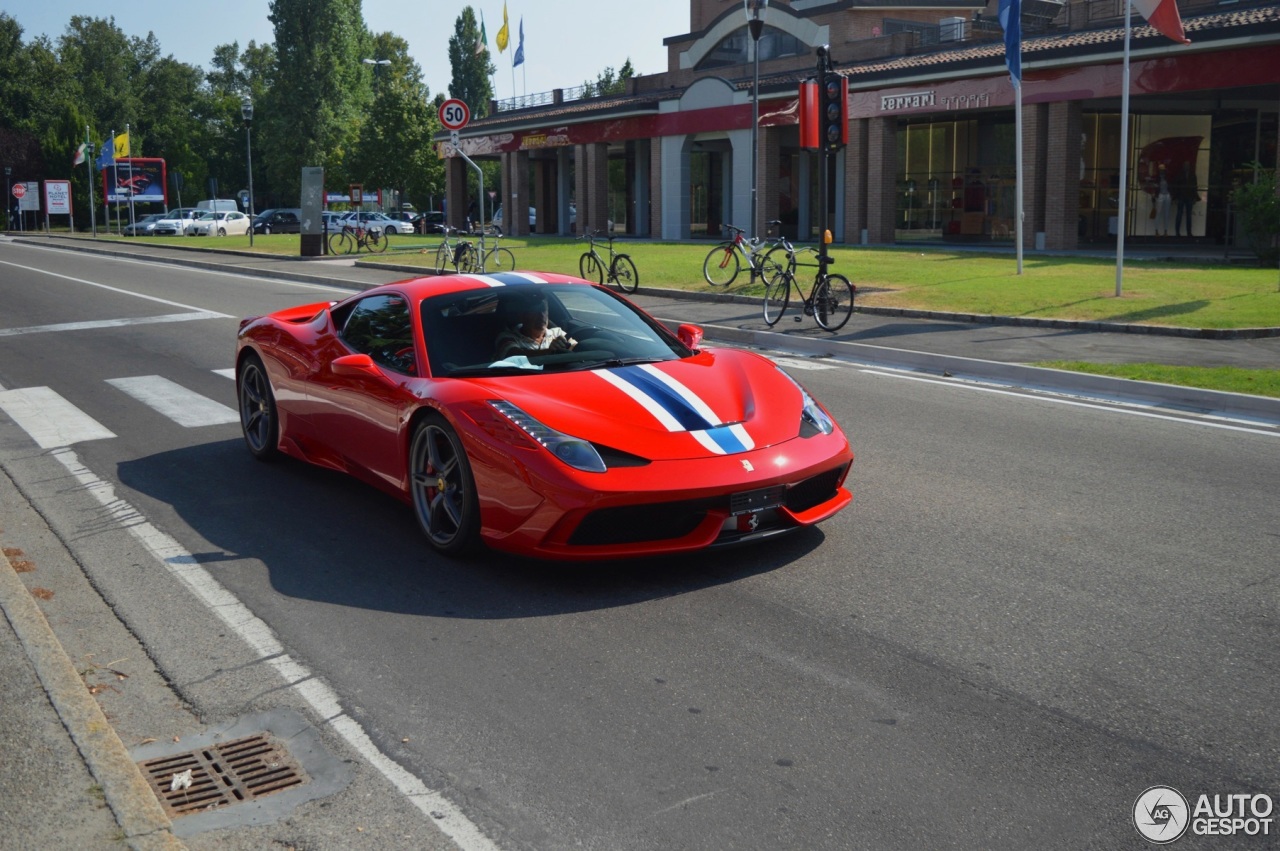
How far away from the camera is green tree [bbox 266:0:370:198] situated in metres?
83.0

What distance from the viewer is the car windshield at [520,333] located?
6.57 meters

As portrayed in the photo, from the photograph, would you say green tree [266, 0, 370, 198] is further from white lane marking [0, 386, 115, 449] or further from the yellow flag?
white lane marking [0, 386, 115, 449]

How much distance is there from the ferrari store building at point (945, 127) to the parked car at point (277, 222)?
72.1 feet

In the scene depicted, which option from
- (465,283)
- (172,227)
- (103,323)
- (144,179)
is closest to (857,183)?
(103,323)

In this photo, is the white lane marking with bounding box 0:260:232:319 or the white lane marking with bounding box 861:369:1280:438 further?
the white lane marking with bounding box 0:260:232:319

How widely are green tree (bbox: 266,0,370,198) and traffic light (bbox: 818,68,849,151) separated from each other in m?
69.2

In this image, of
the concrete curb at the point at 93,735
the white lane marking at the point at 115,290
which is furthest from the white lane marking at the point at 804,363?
the concrete curb at the point at 93,735

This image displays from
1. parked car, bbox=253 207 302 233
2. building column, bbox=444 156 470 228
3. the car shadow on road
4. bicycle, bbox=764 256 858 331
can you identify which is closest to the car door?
the car shadow on road

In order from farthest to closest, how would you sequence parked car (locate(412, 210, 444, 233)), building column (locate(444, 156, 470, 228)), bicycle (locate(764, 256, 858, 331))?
parked car (locate(412, 210, 444, 233)) < building column (locate(444, 156, 470, 228)) < bicycle (locate(764, 256, 858, 331))

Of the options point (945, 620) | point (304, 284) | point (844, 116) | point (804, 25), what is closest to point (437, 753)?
point (945, 620)

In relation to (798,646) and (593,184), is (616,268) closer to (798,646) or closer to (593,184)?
(798,646)

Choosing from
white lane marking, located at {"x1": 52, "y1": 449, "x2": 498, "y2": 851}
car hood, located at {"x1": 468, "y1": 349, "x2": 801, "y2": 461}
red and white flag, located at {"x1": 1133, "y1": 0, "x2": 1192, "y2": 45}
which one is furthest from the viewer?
red and white flag, located at {"x1": 1133, "y1": 0, "x2": 1192, "y2": 45}

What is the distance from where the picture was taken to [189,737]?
4258mm

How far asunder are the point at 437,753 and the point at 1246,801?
240 cm
